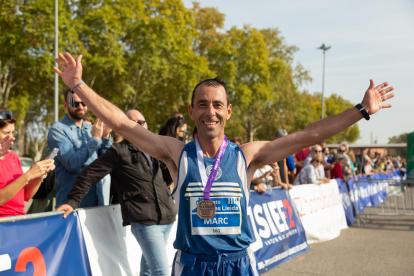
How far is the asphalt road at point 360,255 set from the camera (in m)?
6.12

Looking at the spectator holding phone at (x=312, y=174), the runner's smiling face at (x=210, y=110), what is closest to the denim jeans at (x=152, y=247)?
the runner's smiling face at (x=210, y=110)

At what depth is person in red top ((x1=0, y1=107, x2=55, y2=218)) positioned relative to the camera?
335 centimetres

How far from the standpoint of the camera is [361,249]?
7.57 m

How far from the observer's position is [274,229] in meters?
6.46

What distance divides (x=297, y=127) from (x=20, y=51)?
3621 cm

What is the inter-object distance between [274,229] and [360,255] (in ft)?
5.93

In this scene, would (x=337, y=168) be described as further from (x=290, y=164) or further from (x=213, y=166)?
(x=213, y=166)

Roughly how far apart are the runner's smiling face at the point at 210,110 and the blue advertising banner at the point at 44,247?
187cm

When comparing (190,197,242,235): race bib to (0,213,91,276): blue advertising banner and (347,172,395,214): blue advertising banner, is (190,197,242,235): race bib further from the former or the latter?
(347,172,395,214): blue advertising banner

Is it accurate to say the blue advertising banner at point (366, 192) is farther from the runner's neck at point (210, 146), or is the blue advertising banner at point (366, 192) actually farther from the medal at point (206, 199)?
the medal at point (206, 199)

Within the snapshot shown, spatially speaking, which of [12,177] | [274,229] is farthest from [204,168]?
[274,229]

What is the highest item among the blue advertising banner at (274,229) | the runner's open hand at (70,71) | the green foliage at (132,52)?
the green foliage at (132,52)

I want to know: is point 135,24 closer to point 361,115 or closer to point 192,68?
point 192,68

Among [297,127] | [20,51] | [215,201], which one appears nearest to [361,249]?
[215,201]
